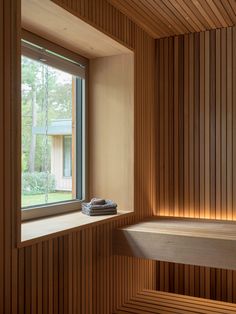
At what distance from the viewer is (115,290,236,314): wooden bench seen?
10.0ft

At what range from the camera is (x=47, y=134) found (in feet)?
10.4

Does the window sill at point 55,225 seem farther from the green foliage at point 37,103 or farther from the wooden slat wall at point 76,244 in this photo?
the green foliage at point 37,103

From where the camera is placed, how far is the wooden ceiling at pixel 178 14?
3.21m

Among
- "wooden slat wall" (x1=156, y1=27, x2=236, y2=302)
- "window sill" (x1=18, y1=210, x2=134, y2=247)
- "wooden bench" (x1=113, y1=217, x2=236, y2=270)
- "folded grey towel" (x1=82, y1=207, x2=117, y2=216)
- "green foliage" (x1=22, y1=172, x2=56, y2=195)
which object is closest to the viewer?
"window sill" (x1=18, y1=210, x2=134, y2=247)

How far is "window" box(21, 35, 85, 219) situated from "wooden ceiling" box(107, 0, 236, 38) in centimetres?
74

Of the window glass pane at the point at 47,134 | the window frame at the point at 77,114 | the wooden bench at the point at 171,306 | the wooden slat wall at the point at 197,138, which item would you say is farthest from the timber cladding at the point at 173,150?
the window glass pane at the point at 47,134

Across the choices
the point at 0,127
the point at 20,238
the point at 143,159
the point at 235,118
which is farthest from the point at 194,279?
the point at 0,127

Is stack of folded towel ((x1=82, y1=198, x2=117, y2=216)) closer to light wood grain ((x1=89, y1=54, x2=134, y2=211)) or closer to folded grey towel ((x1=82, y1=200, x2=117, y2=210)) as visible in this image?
folded grey towel ((x1=82, y1=200, x2=117, y2=210))

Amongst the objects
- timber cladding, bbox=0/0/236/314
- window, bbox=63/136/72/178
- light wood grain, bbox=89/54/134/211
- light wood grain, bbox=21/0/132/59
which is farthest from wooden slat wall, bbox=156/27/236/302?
window, bbox=63/136/72/178

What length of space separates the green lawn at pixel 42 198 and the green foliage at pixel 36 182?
0.03 meters

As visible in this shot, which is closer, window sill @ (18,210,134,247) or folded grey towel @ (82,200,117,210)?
window sill @ (18,210,134,247)

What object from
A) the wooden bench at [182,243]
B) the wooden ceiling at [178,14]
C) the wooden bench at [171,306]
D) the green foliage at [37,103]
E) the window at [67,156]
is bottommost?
the wooden bench at [171,306]

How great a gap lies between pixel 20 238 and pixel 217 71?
8.91 ft

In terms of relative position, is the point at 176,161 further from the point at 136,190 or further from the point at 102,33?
the point at 102,33
